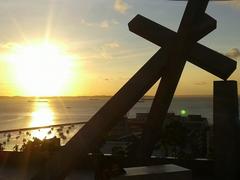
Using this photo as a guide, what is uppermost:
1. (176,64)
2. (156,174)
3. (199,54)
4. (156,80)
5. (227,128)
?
(199,54)

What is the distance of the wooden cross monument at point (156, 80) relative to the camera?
334 inches

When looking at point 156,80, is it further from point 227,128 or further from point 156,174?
point 156,174

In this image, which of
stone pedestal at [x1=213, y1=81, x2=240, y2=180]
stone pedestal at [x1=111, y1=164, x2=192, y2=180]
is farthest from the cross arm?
stone pedestal at [x1=111, y1=164, x2=192, y2=180]

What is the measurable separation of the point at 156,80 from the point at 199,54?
1.21m

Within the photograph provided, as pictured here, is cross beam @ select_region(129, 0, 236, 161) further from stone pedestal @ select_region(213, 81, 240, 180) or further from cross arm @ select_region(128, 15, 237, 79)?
stone pedestal @ select_region(213, 81, 240, 180)

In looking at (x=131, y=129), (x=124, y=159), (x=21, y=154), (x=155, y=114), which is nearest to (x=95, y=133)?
(x=155, y=114)

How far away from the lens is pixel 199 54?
9391mm

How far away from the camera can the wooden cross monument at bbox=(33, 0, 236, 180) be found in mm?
8492

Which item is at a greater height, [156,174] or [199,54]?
[199,54]

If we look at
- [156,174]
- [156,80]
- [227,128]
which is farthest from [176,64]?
[156,174]

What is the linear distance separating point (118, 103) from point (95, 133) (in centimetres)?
88

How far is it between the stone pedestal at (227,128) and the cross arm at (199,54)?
314mm

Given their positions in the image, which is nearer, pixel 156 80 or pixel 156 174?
pixel 156 174

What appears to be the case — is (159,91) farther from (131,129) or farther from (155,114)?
(131,129)
